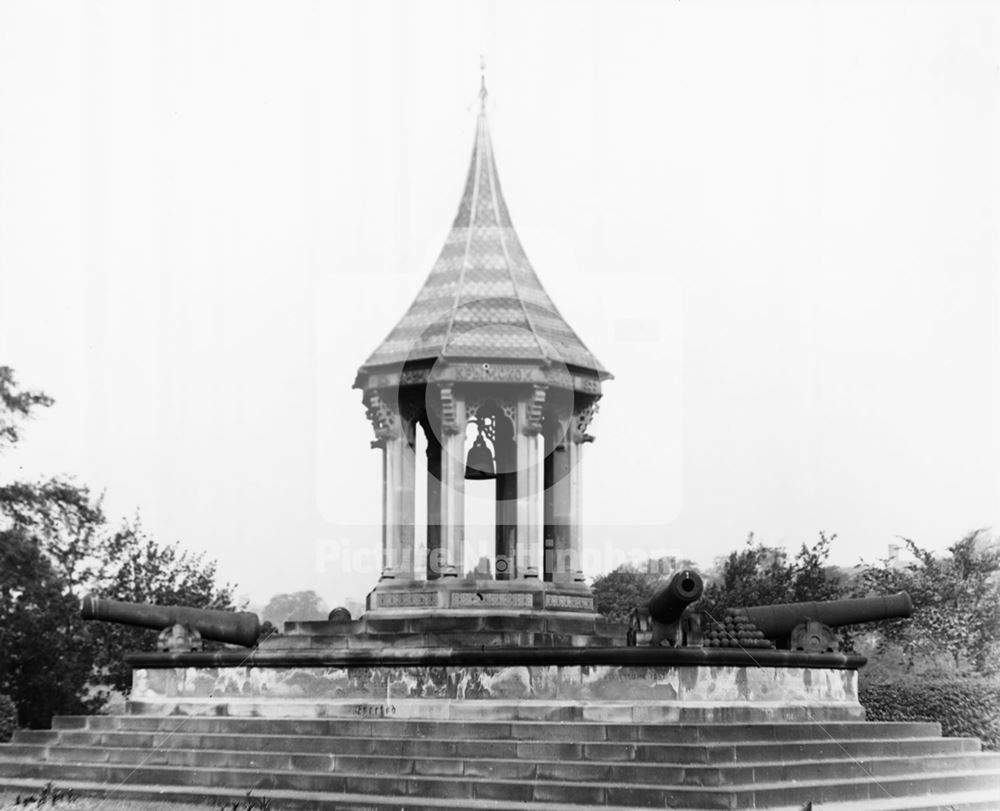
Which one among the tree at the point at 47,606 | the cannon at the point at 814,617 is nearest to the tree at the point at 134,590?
the tree at the point at 47,606

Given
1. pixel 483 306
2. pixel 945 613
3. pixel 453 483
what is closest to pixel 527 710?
pixel 453 483

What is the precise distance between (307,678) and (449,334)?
6.38m

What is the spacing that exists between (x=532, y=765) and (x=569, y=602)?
23.4 ft

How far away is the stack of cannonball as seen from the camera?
2238cm

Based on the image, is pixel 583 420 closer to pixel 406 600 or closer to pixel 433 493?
pixel 433 493

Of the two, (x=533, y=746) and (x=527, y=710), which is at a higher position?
(x=527, y=710)

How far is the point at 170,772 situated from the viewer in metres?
22.6

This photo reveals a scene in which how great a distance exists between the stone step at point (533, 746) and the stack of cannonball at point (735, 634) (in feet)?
5.92

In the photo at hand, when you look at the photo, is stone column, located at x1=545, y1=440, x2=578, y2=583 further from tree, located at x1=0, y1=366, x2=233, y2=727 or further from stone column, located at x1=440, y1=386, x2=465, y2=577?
tree, located at x1=0, y1=366, x2=233, y2=727

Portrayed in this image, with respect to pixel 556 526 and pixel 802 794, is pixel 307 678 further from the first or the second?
pixel 802 794

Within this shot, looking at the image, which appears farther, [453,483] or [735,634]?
[453,483]

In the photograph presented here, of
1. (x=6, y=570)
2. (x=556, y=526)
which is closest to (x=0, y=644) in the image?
(x=6, y=570)

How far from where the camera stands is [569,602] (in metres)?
26.8

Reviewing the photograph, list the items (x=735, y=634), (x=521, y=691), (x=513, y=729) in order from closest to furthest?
(x=513, y=729), (x=521, y=691), (x=735, y=634)
